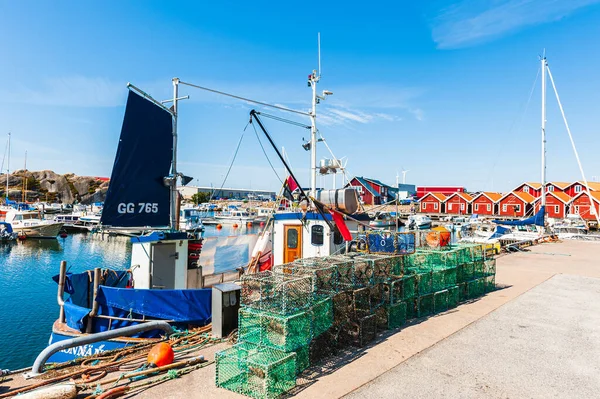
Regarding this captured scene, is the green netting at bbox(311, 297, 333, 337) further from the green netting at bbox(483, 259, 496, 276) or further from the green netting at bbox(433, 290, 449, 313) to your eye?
the green netting at bbox(483, 259, 496, 276)

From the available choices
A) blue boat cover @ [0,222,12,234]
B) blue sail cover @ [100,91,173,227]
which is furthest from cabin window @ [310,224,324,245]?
blue boat cover @ [0,222,12,234]

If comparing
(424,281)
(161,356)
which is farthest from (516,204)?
(161,356)

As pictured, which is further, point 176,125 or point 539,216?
point 539,216

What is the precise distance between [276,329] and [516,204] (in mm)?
66335

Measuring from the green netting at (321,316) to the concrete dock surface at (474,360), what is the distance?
59 cm

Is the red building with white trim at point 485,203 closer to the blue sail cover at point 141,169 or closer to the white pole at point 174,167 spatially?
the white pole at point 174,167

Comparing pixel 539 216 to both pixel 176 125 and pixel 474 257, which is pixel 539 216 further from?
pixel 176 125

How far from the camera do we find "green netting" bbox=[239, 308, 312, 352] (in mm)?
5438

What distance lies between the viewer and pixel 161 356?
237 inches

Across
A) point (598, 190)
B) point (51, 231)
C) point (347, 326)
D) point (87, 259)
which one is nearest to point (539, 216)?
point (347, 326)

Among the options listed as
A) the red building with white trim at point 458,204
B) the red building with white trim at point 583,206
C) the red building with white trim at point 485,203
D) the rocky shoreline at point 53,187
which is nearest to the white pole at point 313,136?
the red building with white trim at point 583,206

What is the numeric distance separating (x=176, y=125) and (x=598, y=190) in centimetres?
6921

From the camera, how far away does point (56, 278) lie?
1039cm

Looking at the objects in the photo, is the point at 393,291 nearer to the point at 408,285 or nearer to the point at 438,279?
the point at 408,285
